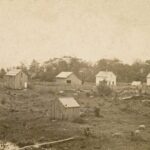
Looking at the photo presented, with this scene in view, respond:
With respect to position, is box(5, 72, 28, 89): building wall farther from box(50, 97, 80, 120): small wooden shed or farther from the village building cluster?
box(50, 97, 80, 120): small wooden shed

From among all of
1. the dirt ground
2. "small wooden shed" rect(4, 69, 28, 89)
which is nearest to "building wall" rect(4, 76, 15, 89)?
"small wooden shed" rect(4, 69, 28, 89)

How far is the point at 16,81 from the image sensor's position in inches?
2315

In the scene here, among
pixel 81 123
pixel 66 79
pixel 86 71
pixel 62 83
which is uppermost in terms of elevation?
pixel 86 71

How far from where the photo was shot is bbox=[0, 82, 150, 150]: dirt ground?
2661 cm

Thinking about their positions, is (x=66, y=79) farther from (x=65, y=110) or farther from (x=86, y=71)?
(x=65, y=110)

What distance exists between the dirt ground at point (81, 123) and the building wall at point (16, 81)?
660 cm

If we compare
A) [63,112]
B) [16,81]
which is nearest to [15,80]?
[16,81]

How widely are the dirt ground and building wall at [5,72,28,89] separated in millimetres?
6596

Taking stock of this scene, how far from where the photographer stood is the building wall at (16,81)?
58688 mm

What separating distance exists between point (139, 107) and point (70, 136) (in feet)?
64.6

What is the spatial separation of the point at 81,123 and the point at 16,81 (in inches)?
1069

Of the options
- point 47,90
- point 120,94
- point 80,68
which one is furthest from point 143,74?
point 47,90

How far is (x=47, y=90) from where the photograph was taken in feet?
187

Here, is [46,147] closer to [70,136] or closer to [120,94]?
[70,136]
